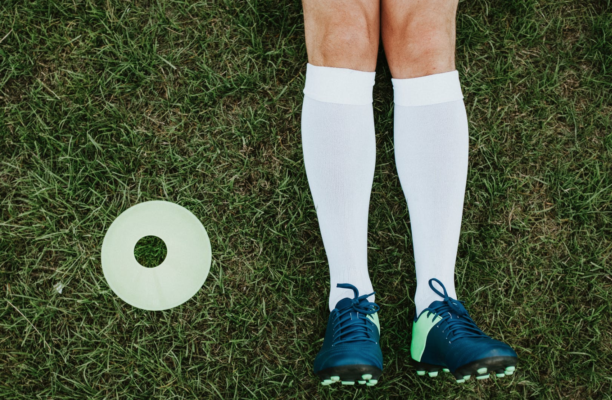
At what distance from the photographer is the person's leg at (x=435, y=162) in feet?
4.56

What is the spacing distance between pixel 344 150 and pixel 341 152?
0.04 feet

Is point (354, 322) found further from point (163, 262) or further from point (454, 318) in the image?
point (163, 262)

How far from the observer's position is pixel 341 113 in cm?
143

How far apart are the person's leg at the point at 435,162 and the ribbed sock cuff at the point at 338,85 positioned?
0.52 feet

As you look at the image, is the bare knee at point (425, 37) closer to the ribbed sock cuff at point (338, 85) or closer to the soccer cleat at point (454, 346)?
the ribbed sock cuff at point (338, 85)

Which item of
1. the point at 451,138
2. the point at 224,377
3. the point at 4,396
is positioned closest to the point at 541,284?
the point at 451,138

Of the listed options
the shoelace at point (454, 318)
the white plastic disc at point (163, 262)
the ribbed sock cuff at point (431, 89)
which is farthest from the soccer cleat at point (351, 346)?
the ribbed sock cuff at point (431, 89)

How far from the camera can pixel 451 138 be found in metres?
1.44

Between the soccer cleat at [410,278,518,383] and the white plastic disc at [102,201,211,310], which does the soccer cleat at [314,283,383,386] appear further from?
the white plastic disc at [102,201,211,310]

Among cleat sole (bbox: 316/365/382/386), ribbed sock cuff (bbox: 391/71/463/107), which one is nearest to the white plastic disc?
cleat sole (bbox: 316/365/382/386)

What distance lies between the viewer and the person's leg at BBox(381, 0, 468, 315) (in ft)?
4.61

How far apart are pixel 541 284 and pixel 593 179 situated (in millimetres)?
533

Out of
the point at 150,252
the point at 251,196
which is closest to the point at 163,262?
the point at 150,252

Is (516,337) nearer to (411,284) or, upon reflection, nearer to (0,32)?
(411,284)
